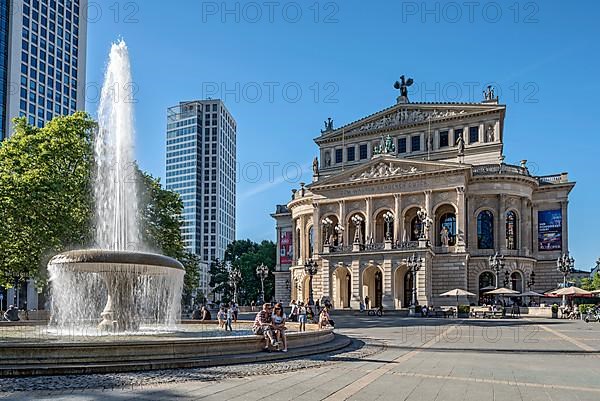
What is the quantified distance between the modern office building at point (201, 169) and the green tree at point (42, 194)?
11526 cm

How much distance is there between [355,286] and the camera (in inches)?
2223

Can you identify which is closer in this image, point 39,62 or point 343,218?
point 343,218

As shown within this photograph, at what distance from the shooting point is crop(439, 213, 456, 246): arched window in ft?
189

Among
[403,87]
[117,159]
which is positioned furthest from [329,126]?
[117,159]

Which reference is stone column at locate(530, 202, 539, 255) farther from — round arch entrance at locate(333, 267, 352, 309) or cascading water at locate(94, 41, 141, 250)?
cascading water at locate(94, 41, 141, 250)

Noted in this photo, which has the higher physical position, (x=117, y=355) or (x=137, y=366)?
A: (x=117, y=355)

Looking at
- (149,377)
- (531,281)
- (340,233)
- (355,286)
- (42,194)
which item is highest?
(42,194)

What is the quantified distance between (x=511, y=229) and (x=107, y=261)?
4967 cm

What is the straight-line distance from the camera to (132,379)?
11055 mm

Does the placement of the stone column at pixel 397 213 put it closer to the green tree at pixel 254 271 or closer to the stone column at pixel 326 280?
the stone column at pixel 326 280

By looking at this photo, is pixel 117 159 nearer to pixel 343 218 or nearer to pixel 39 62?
pixel 343 218

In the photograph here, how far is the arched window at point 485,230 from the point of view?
58.2 metres

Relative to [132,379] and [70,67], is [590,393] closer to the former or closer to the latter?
[132,379]

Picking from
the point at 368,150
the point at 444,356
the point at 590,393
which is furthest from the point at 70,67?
the point at 590,393
